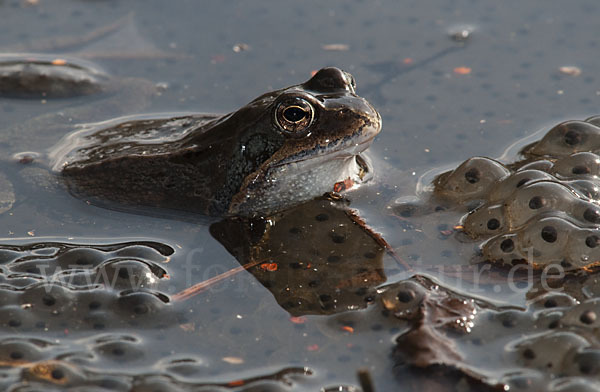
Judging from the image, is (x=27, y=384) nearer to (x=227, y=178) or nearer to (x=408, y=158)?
(x=227, y=178)

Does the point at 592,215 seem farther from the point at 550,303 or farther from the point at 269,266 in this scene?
the point at 269,266

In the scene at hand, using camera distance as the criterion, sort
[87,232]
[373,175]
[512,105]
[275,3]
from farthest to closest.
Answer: [275,3] < [512,105] < [373,175] < [87,232]

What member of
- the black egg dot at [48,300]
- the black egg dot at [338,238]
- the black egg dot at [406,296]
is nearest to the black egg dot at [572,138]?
the black egg dot at [338,238]

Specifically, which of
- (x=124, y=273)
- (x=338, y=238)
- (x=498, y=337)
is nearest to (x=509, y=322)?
(x=498, y=337)

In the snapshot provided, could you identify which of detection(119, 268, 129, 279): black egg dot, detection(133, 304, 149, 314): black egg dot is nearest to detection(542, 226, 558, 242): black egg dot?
detection(133, 304, 149, 314): black egg dot

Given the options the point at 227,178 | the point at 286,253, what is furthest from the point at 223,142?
the point at 286,253

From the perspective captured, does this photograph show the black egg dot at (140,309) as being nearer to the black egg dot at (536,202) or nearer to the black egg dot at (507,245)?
the black egg dot at (507,245)
